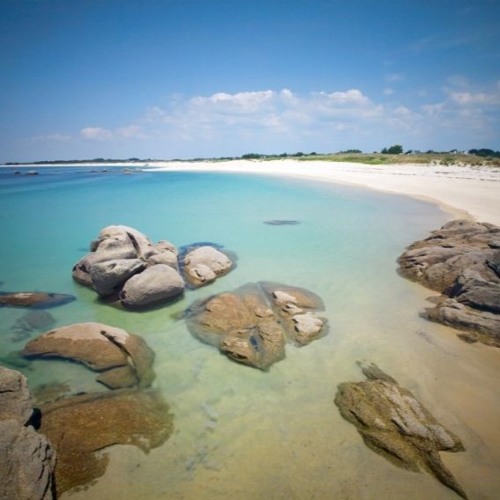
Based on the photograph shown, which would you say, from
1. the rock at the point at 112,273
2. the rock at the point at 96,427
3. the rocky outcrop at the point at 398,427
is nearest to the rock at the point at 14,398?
the rock at the point at 96,427

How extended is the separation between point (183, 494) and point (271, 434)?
1.47 meters

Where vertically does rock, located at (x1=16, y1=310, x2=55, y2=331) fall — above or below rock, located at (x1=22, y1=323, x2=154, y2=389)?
below

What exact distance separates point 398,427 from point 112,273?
7735 mm

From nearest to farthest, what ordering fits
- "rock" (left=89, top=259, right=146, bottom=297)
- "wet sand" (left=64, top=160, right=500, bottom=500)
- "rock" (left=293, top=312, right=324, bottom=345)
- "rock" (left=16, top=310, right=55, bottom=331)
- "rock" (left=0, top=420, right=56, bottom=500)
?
"rock" (left=0, top=420, right=56, bottom=500) < "wet sand" (left=64, top=160, right=500, bottom=500) < "rock" (left=293, top=312, right=324, bottom=345) < "rock" (left=16, top=310, right=55, bottom=331) < "rock" (left=89, top=259, right=146, bottom=297)

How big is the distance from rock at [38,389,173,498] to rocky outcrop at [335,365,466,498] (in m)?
2.99

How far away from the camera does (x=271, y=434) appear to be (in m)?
4.84

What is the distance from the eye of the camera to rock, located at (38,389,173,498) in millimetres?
4219

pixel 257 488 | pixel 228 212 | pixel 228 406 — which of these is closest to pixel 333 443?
pixel 257 488

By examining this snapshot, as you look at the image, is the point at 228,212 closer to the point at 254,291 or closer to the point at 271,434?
the point at 254,291

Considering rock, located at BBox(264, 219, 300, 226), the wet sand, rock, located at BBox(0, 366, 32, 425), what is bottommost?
the wet sand

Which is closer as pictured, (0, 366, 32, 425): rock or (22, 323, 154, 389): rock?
(0, 366, 32, 425): rock

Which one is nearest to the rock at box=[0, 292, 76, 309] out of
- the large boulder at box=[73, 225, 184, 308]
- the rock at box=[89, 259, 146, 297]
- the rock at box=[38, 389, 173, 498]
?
the large boulder at box=[73, 225, 184, 308]

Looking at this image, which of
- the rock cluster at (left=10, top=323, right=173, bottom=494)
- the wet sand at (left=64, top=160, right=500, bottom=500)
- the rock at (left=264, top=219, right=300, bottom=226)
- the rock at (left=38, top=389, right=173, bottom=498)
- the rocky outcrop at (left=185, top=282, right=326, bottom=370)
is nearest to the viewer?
the wet sand at (left=64, top=160, right=500, bottom=500)

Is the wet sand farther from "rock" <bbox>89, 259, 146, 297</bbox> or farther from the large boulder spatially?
"rock" <bbox>89, 259, 146, 297</bbox>
